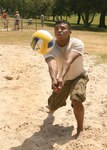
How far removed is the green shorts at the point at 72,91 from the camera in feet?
17.1

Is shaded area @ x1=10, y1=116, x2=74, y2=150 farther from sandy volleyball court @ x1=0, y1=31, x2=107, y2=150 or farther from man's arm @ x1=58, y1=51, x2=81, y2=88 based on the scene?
man's arm @ x1=58, y1=51, x2=81, y2=88

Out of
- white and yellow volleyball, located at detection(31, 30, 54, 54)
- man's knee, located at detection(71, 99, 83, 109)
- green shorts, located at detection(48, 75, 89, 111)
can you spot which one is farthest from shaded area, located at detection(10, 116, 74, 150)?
white and yellow volleyball, located at detection(31, 30, 54, 54)

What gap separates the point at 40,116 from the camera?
681 cm

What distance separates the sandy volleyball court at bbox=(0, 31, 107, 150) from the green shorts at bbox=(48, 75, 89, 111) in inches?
20.5

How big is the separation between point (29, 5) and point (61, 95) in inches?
2391

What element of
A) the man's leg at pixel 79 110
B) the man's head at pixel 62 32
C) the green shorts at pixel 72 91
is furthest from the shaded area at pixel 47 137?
the man's head at pixel 62 32

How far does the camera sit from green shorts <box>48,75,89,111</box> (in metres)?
5.22

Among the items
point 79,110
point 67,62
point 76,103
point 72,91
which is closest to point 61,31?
point 67,62

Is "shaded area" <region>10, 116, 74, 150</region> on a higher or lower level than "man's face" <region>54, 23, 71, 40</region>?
lower

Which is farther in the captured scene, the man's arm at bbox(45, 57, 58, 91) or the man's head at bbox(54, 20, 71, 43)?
the man's head at bbox(54, 20, 71, 43)

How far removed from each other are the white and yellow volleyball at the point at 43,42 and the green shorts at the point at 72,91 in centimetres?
68

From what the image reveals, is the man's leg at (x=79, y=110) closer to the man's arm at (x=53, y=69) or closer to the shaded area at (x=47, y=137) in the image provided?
the shaded area at (x=47, y=137)

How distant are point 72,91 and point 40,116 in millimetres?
1684

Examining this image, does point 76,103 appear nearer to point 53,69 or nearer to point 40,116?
point 53,69
